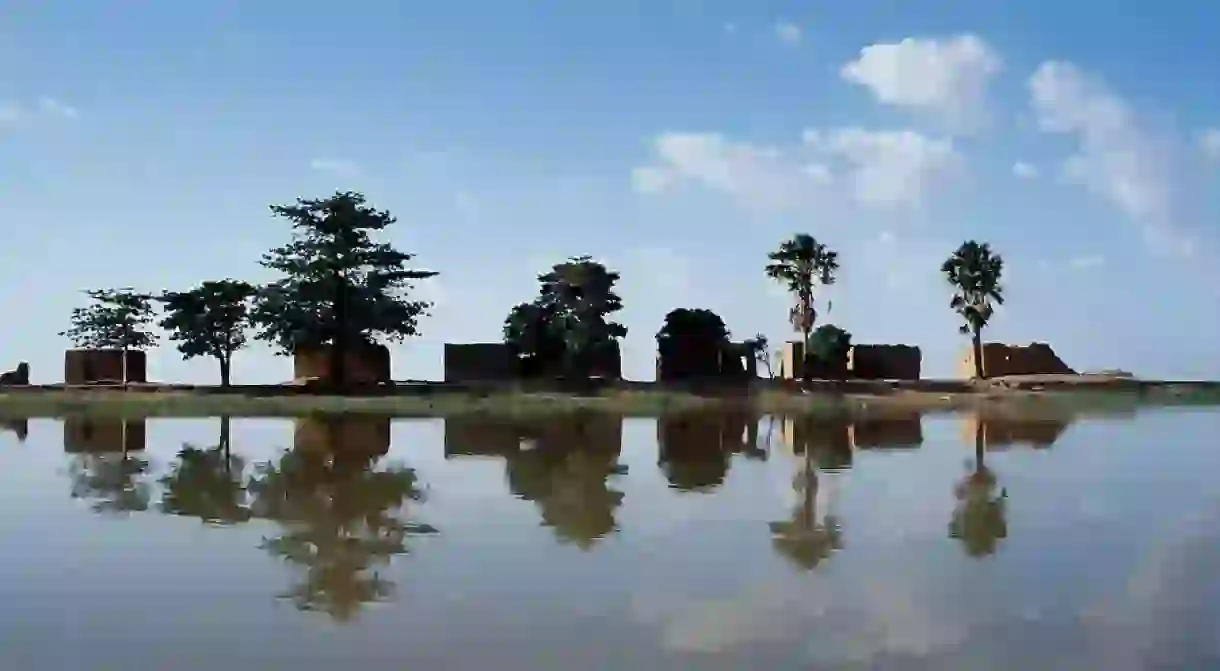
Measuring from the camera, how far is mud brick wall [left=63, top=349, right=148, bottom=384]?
50.2 m

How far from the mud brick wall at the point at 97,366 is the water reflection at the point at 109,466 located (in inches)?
904

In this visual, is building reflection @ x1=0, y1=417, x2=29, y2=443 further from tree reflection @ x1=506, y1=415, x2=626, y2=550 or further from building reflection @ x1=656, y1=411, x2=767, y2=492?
building reflection @ x1=656, y1=411, x2=767, y2=492

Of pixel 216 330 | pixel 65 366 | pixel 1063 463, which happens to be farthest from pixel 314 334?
→ pixel 1063 463

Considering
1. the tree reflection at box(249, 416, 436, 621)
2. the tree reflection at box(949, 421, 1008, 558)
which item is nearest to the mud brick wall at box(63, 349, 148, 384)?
the tree reflection at box(249, 416, 436, 621)

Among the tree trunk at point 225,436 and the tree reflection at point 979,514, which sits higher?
the tree trunk at point 225,436

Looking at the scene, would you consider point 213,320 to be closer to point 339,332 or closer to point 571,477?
point 339,332

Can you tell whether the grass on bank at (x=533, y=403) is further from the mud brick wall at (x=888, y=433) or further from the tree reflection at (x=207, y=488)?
the tree reflection at (x=207, y=488)

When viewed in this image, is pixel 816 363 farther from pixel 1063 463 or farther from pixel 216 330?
pixel 1063 463

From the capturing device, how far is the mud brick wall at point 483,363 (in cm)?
4794

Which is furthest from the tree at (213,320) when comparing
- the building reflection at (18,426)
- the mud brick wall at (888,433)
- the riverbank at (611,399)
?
the mud brick wall at (888,433)

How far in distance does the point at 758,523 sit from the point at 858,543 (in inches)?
52.2

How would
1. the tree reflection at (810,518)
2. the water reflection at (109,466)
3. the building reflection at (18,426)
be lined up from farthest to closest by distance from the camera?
1. the building reflection at (18,426)
2. the water reflection at (109,466)
3. the tree reflection at (810,518)

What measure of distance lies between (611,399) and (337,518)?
29958mm

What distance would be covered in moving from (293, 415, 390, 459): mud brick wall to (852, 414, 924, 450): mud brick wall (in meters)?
8.30
